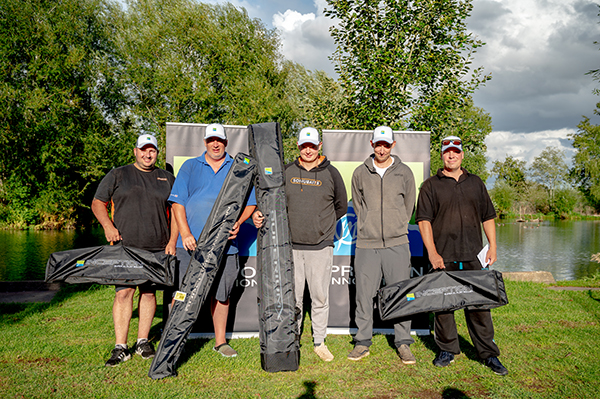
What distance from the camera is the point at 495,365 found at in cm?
333

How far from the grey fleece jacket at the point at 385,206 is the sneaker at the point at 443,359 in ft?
3.53

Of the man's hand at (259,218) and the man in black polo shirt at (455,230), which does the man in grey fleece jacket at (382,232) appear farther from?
the man's hand at (259,218)

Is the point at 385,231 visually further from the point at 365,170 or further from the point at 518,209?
the point at 518,209

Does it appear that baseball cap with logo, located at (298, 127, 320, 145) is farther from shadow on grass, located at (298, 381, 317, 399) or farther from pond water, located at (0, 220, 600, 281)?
pond water, located at (0, 220, 600, 281)

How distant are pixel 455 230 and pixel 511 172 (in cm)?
7865

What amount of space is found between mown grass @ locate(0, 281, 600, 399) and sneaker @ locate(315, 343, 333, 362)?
6cm

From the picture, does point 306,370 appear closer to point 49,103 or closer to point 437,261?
point 437,261

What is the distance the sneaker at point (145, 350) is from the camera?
138 inches

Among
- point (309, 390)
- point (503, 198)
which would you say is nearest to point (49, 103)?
point (309, 390)

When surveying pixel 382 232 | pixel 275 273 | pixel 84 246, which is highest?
pixel 382 232

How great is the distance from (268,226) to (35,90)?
52.9 feet

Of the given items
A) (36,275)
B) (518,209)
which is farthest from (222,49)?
(518,209)

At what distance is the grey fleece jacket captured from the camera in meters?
3.66

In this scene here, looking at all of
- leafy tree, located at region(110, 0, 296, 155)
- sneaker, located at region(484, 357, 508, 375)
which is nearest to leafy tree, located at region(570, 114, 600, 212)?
leafy tree, located at region(110, 0, 296, 155)
